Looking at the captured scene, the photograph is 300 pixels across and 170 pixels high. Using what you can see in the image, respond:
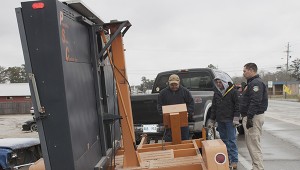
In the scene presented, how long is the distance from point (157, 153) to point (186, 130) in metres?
1.84

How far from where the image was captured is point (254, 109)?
21.5 feet

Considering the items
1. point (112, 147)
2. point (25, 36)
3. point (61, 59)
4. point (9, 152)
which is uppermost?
point (25, 36)

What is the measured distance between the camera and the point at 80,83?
3441mm

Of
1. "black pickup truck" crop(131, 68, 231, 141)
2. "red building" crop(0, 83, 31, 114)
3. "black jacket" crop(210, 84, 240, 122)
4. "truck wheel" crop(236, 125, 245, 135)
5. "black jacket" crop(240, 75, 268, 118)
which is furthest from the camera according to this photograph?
"red building" crop(0, 83, 31, 114)

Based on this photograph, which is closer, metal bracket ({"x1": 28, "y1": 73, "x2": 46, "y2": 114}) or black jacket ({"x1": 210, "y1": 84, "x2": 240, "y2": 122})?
metal bracket ({"x1": 28, "y1": 73, "x2": 46, "y2": 114})

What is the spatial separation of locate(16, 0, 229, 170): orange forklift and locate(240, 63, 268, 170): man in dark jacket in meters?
2.11

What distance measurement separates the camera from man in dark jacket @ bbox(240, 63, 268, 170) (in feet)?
21.5

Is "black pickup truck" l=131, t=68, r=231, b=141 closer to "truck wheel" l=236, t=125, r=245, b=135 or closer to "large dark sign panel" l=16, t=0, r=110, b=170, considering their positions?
"truck wheel" l=236, t=125, r=245, b=135

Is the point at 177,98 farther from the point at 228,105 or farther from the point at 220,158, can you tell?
the point at 220,158

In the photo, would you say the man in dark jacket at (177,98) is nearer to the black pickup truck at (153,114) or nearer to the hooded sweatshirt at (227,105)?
the hooded sweatshirt at (227,105)

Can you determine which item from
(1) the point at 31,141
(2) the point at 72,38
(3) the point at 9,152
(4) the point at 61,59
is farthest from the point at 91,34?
(1) the point at 31,141

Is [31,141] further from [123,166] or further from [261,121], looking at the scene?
[261,121]

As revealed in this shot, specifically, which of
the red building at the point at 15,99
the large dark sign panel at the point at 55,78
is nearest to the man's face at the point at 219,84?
the large dark sign panel at the point at 55,78

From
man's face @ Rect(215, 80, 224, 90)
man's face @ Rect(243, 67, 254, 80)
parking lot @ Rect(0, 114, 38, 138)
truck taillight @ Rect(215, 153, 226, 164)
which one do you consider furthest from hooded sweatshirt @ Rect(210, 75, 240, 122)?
parking lot @ Rect(0, 114, 38, 138)
